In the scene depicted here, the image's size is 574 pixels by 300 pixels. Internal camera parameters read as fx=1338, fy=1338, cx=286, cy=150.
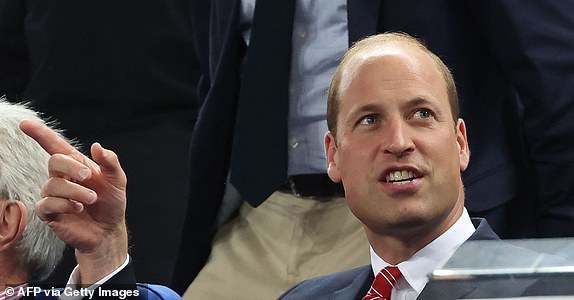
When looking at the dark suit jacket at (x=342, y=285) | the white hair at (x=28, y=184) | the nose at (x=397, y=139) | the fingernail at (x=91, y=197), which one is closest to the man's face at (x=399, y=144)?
the nose at (x=397, y=139)

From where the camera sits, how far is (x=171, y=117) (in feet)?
13.9

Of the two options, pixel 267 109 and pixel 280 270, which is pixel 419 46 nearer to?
pixel 267 109

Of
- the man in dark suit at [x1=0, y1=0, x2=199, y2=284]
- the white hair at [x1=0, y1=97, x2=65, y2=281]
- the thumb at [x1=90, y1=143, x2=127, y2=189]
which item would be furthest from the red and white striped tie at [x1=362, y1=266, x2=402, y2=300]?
the man in dark suit at [x1=0, y1=0, x2=199, y2=284]

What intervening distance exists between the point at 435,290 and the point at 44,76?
2683mm

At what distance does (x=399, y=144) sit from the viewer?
2521 mm

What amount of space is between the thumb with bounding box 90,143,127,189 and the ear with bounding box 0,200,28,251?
482mm

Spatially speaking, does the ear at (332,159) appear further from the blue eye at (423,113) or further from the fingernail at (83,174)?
the fingernail at (83,174)

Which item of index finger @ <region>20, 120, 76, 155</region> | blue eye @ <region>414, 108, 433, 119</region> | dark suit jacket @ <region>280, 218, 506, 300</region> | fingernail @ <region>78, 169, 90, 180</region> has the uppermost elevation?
index finger @ <region>20, 120, 76, 155</region>

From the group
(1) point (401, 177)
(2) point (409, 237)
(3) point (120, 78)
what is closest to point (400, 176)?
(1) point (401, 177)

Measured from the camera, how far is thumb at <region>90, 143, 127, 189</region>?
2.34 meters

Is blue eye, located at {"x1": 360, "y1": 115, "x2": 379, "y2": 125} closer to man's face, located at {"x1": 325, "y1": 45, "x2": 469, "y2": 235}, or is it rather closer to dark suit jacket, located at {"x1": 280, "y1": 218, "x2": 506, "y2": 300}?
man's face, located at {"x1": 325, "y1": 45, "x2": 469, "y2": 235}

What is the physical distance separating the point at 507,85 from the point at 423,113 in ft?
2.27

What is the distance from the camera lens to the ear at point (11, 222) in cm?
282

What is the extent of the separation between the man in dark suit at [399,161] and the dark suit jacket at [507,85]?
1.38 ft
